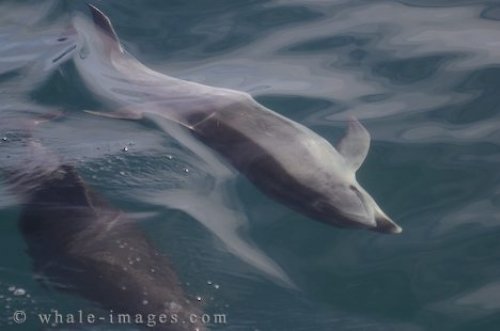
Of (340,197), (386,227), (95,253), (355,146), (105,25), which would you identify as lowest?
(95,253)

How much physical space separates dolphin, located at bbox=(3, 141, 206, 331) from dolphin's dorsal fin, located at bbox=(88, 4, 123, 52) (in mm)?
1911

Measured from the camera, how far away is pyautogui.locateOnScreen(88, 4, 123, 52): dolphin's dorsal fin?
7.05m

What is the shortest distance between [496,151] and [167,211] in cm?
216

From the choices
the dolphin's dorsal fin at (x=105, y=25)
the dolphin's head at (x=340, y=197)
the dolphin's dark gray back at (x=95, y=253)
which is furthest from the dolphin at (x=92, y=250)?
the dolphin's dorsal fin at (x=105, y=25)

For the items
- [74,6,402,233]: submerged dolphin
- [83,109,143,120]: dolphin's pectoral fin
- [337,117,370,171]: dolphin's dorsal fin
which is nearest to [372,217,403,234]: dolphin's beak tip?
[74,6,402,233]: submerged dolphin

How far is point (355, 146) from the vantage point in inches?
217

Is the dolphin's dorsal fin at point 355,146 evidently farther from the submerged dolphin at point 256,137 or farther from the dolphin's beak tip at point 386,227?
the dolphin's beak tip at point 386,227

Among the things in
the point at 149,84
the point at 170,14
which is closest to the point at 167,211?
the point at 149,84

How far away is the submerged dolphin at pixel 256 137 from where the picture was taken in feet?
16.1

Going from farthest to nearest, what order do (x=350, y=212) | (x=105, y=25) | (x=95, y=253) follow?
1. (x=105, y=25)
2. (x=350, y=212)
3. (x=95, y=253)

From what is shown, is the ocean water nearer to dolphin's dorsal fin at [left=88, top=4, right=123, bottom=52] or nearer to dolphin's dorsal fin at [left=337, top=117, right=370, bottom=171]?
dolphin's dorsal fin at [left=337, top=117, right=370, bottom=171]

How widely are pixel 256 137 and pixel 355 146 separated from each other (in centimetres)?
63

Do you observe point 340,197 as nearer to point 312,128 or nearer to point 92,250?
point 312,128

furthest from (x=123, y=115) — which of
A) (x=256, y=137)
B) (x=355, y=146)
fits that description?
(x=355, y=146)
